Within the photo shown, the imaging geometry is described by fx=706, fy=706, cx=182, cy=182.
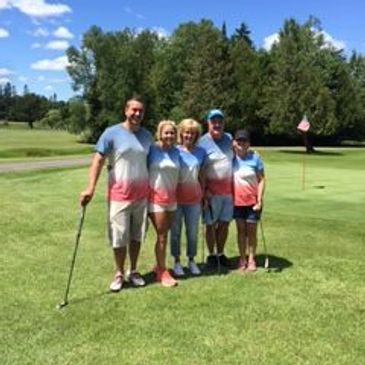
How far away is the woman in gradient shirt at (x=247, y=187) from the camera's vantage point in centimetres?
848

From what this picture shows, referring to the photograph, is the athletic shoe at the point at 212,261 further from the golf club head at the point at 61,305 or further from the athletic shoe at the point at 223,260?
the golf club head at the point at 61,305

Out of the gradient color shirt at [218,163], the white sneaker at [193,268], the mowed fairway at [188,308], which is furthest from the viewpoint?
the white sneaker at [193,268]

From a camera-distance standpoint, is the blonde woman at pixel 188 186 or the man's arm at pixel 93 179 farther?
the blonde woman at pixel 188 186

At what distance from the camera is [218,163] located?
27.1ft

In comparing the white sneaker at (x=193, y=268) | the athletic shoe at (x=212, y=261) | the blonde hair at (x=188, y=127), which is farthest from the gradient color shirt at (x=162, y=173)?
the athletic shoe at (x=212, y=261)

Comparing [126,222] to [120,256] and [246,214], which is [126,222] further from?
[246,214]

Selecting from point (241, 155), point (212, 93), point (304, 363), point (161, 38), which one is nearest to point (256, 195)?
point (241, 155)

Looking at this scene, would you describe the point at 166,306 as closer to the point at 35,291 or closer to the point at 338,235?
the point at 35,291

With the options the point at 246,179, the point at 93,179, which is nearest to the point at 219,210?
the point at 246,179

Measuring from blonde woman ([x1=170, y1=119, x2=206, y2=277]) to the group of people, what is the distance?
11 millimetres

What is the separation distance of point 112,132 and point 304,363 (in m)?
3.16

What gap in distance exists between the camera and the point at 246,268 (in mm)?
8656

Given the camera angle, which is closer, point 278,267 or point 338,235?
point 278,267

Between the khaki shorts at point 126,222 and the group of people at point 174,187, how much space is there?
0.03 feet
